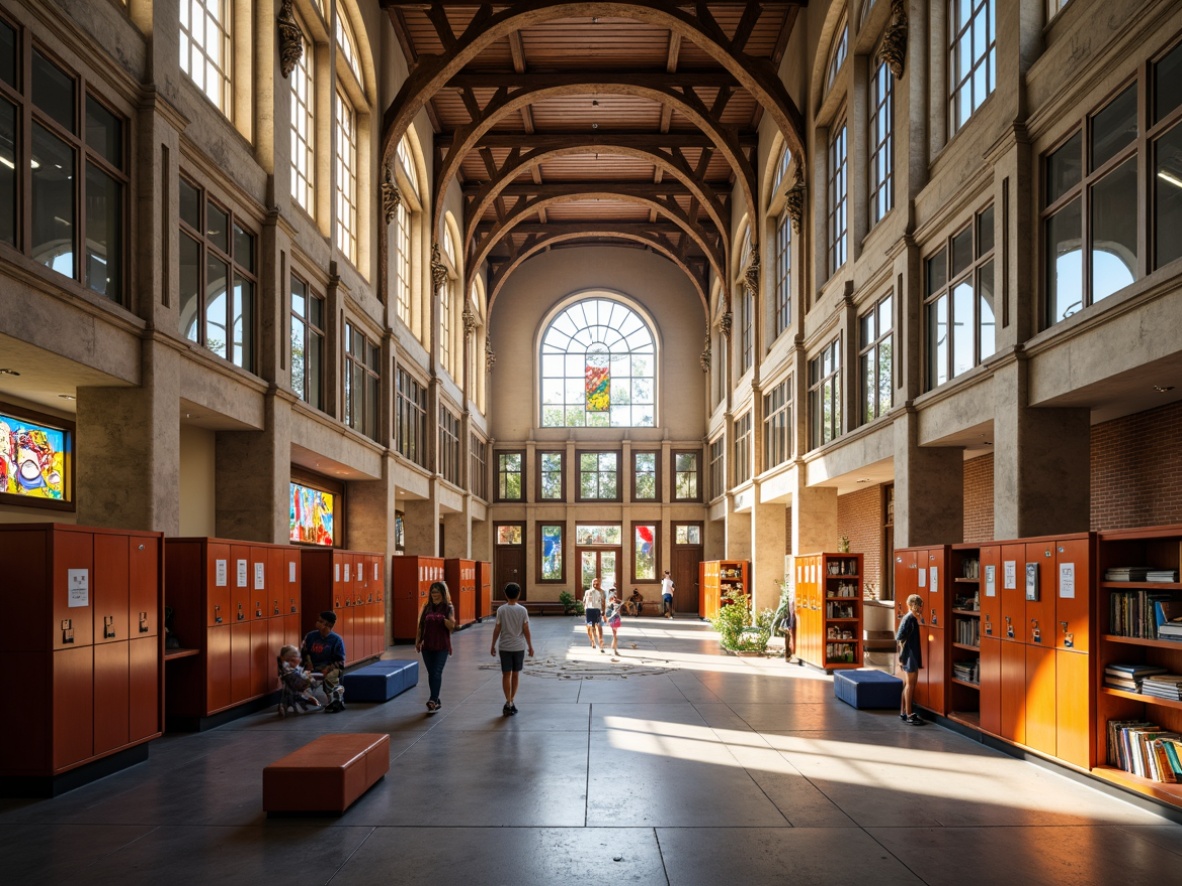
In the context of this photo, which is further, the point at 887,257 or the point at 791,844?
the point at 887,257

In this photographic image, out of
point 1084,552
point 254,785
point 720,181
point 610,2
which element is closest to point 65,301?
point 254,785

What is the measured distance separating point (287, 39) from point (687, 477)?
2814cm

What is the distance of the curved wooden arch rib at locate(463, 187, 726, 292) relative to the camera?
Answer: 34531mm

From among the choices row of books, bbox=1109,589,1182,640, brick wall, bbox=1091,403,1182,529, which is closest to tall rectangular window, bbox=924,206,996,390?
brick wall, bbox=1091,403,1182,529

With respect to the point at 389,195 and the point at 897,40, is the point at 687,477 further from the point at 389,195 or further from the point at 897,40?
the point at 897,40

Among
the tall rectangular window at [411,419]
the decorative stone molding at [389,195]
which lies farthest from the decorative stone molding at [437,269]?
the decorative stone molding at [389,195]

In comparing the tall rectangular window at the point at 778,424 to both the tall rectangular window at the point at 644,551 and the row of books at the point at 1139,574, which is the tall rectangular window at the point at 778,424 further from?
the row of books at the point at 1139,574

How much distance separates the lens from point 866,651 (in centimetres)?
2173

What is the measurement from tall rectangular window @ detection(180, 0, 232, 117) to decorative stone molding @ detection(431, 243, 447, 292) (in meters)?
13.4

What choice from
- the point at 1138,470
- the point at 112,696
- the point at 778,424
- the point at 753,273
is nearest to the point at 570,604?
the point at 778,424

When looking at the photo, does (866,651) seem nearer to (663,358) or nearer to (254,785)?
(254,785)

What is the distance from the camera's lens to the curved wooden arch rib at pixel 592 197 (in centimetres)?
3453

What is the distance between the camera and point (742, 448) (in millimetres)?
31922

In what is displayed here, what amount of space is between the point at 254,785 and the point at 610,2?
62.8 feet
